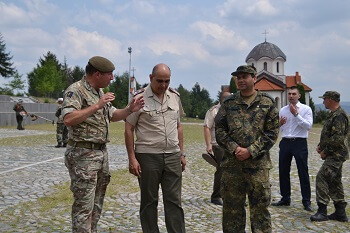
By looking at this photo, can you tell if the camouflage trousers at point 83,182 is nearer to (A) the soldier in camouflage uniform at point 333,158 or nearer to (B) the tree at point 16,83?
(A) the soldier in camouflage uniform at point 333,158

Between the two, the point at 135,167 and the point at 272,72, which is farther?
the point at 272,72

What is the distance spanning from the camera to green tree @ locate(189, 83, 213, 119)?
9475 centimetres

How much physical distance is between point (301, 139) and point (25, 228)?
4.37 m

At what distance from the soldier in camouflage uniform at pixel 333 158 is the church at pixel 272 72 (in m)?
70.5

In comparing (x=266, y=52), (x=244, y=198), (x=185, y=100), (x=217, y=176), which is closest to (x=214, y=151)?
(x=217, y=176)

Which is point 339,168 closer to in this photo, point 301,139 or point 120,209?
point 301,139

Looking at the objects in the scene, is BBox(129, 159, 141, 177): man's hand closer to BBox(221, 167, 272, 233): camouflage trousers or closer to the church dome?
BBox(221, 167, 272, 233): camouflage trousers

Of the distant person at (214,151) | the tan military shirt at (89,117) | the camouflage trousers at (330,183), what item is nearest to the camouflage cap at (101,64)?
the tan military shirt at (89,117)

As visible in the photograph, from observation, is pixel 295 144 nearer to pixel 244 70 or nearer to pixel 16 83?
pixel 244 70

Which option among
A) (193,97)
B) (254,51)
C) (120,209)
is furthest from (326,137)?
(193,97)

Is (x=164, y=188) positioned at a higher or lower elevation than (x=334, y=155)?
lower

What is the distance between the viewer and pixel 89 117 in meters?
4.30

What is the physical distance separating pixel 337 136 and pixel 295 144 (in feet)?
2.84

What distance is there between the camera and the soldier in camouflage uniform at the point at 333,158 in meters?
6.17
